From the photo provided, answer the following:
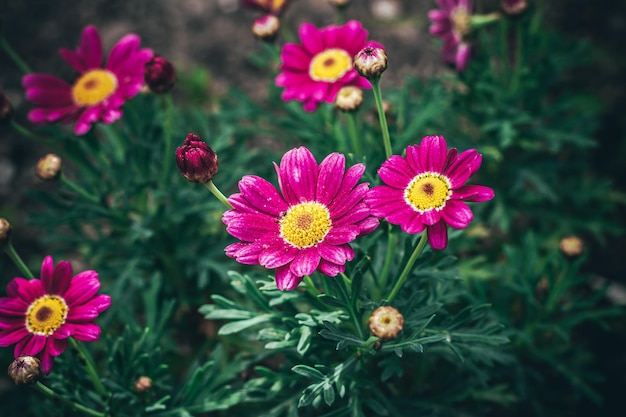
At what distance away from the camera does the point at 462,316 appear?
2008mm

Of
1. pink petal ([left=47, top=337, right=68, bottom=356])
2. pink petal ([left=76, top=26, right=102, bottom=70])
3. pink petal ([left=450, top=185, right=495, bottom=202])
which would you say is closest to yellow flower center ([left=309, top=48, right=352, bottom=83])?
pink petal ([left=450, top=185, right=495, bottom=202])

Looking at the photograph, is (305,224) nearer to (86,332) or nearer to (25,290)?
(86,332)

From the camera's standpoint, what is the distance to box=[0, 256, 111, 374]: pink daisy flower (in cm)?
179

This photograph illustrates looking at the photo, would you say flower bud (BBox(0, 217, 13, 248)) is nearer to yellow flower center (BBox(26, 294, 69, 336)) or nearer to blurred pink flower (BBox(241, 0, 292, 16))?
yellow flower center (BBox(26, 294, 69, 336))

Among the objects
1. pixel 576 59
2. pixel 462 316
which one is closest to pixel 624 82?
pixel 576 59

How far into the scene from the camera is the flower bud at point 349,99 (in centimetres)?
211

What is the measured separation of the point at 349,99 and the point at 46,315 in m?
1.23

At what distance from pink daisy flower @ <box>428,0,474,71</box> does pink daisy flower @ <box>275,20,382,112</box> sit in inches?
25.2

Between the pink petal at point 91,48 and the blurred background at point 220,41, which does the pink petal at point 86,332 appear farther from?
the blurred background at point 220,41

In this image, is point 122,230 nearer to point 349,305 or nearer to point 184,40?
point 349,305

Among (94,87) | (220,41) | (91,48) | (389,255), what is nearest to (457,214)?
(389,255)

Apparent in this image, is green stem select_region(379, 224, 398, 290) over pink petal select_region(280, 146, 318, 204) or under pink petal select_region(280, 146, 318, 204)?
under

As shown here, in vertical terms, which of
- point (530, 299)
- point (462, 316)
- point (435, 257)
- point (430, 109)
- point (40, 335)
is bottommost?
point (530, 299)

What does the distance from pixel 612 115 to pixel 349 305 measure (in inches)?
106
